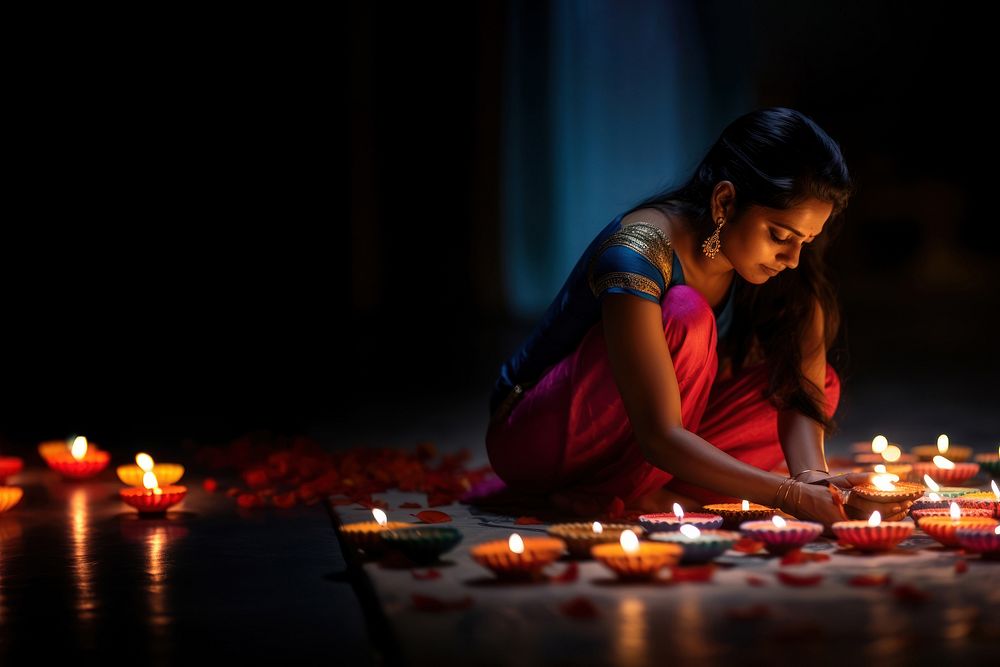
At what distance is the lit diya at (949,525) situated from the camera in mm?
2117

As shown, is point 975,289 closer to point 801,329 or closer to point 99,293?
point 99,293

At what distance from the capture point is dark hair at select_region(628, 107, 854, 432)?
7.70ft

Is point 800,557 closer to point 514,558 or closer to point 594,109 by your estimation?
point 514,558

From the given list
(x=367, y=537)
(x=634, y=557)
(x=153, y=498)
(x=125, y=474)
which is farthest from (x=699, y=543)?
(x=125, y=474)

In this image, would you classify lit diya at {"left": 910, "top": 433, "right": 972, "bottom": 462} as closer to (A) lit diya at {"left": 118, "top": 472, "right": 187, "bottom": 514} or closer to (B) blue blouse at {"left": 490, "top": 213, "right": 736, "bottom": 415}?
(B) blue blouse at {"left": 490, "top": 213, "right": 736, "bottom": 415}

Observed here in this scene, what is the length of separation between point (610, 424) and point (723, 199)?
50cm

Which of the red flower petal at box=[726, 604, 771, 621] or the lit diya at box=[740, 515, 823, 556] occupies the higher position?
the red flower petal at box=[726, 604, 771, 621]

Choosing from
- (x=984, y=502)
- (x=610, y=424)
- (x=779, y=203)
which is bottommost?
(x=984, y=502)

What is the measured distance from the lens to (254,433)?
13.6ft

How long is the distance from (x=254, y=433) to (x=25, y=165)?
4.24 meters

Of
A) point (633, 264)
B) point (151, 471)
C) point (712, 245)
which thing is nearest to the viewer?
point (633, 264)

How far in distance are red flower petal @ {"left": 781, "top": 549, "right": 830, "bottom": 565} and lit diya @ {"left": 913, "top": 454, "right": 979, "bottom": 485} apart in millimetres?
877

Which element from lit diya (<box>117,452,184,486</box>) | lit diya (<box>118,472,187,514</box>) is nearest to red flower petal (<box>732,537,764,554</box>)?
lit diya (<box>118,472,187,514</box>)

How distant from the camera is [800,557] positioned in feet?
6.71
